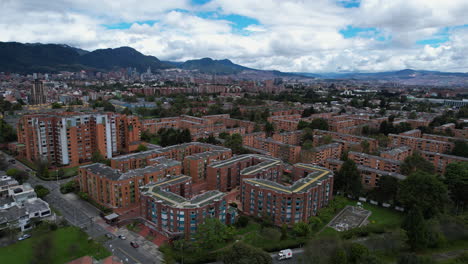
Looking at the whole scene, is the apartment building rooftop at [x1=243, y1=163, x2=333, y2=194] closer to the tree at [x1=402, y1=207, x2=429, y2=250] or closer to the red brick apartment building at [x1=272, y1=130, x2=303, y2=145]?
the tree at [x1=402, y1=207, x2=429, y2=250]

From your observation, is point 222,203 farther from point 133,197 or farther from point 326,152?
point 326,152

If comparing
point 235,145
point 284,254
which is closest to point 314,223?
point 284,254

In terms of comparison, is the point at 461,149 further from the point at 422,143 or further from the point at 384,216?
the point at 384,216

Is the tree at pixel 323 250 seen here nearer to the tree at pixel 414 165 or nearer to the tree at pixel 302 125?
the tree at pixel 414 165

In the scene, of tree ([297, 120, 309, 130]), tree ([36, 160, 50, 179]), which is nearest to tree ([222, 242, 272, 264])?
tree ([36, 160, 50, 179])

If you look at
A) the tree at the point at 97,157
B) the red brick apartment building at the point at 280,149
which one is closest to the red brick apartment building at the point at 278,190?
the red brick apartment building at the point at 280,149

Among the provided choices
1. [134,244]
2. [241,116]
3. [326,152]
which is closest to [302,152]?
[326,152]
